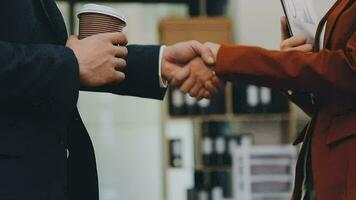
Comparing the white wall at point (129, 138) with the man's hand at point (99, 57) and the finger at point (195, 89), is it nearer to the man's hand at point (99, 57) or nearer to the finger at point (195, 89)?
the finger at point (195, 89)

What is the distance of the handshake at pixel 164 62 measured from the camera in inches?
56.2

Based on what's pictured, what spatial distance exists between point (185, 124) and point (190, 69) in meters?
3.80

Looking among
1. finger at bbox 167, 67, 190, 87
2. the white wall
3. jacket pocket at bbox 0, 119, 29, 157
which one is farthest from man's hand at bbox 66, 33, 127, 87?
the white wall

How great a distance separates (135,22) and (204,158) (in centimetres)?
156

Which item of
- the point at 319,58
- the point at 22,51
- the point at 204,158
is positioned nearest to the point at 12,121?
the point at 22,51

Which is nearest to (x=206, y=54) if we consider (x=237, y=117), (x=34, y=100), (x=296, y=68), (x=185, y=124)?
(x=296, y=68)

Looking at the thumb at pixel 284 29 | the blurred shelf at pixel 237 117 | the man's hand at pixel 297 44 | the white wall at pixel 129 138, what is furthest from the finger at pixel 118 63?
the white wall at pixel 129 138

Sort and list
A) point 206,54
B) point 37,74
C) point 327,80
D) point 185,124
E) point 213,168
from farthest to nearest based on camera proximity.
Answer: point 185,124
point 213,168
point 206,54
point 327,80
point 37,74

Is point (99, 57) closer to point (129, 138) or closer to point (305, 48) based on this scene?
point (305, 48)

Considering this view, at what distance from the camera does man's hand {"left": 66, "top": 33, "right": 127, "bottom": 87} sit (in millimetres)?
1414

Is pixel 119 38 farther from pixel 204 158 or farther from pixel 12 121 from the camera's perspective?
pixel 204 158

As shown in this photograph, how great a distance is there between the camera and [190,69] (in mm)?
2006

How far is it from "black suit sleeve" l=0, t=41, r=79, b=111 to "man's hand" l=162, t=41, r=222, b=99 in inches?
22.1

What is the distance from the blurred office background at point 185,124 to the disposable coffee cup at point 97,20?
11.0ft
